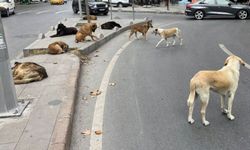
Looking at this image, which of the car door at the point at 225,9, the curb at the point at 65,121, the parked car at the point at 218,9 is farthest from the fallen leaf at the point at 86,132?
the car door at the point at 225,9

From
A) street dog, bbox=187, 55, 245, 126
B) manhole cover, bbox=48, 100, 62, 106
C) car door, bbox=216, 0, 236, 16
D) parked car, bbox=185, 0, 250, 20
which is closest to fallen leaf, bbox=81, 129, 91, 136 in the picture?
manhole cover, bbox=48, 100, 62, 106

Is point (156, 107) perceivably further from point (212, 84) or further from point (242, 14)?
point (242, 14)

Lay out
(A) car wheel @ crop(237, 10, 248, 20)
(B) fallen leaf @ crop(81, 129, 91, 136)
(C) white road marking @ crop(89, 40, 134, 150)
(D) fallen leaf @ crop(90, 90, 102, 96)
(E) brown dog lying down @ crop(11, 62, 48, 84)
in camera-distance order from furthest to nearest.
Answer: (A) car wheel @ crop(237, 10, 248, 20) → (E) brown dog lying down @ crop(11, 62, 48, 84) → (D) fallen leaf @ crop(90, 90, 102, 96) → (B) fallen leaf @ crop(81, 129, 91, 136) → (C) white road marking @ crop(89, 40, 134, 150)

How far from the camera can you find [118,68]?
952 centimetres

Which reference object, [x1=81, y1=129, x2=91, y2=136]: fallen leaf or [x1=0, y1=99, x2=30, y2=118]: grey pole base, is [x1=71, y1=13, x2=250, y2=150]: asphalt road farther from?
[x1=0, y1=99, x2=30, y2=118]: grey pole base

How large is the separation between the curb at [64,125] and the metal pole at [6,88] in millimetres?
680

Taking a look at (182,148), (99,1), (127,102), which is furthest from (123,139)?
(99,1)

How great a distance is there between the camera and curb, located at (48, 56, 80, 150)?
15.3ft

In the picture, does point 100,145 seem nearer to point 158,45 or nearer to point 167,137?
point 167,137

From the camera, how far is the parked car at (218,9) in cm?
2500

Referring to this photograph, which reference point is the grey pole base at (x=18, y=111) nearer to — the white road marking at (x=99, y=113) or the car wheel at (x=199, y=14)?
the white road marking at (x=99, y=113)

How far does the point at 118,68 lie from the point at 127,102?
290cm

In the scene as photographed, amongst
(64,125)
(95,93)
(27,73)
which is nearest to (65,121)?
(64,125)

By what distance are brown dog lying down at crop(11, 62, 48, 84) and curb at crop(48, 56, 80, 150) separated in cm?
91
